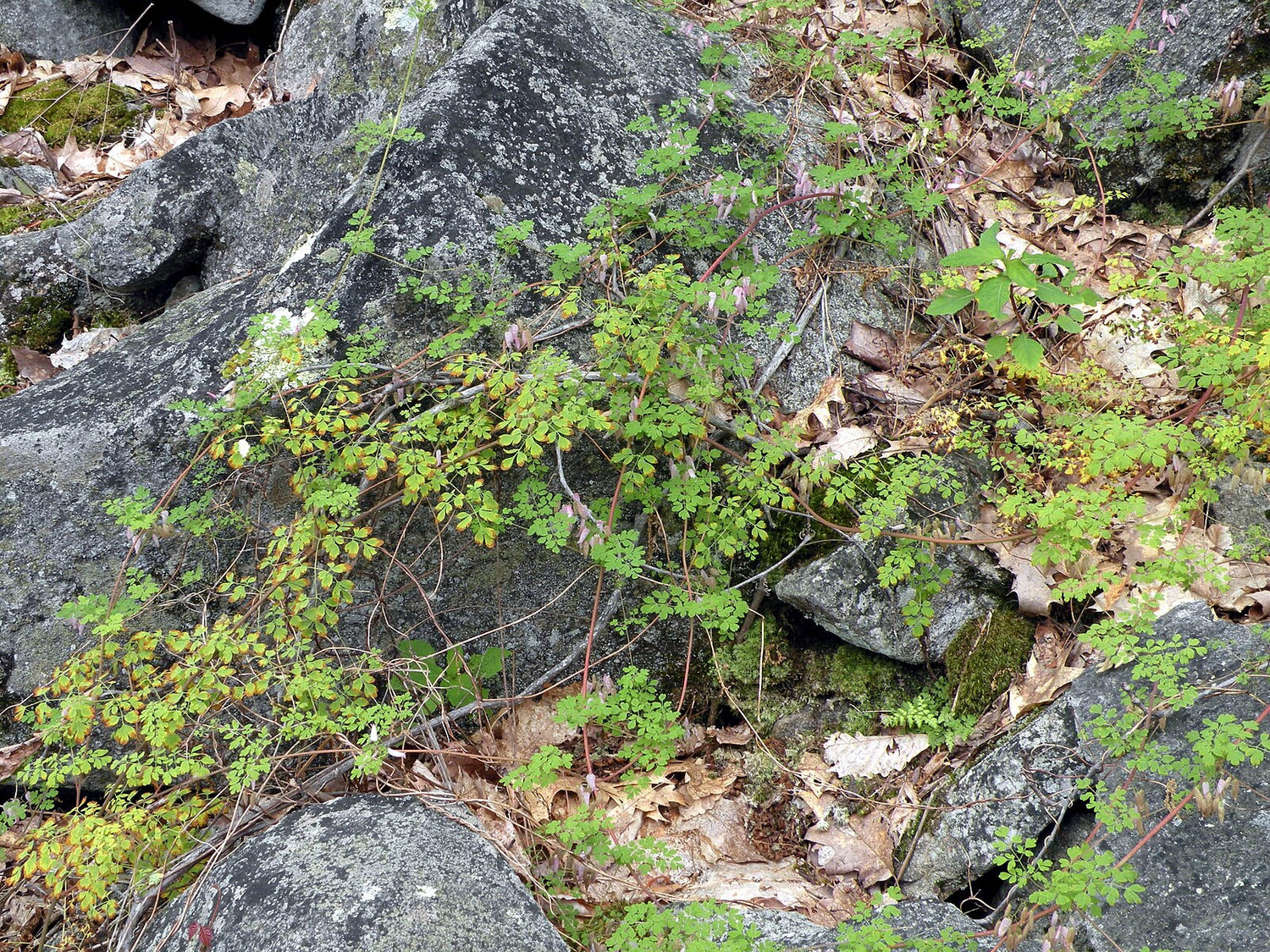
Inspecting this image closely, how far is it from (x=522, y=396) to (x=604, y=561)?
623 millimetres

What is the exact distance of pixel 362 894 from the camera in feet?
7.66

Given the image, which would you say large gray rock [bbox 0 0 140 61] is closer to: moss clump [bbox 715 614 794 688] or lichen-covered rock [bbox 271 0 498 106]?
lichen-covered rock [bbox 271 0 498 106]

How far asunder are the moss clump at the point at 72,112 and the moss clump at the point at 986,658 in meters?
5.77

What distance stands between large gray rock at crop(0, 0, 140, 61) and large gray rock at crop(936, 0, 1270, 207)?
5.49 meters

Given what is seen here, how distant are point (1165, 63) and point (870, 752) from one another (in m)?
3.50

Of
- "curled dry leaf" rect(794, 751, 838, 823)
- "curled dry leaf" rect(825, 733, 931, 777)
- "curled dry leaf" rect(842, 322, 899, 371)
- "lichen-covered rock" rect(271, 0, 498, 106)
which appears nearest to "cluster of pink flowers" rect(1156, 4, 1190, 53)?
"curled dry leaf" rect(842, 322, 899, 371)

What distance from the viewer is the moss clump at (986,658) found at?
3.08 metres

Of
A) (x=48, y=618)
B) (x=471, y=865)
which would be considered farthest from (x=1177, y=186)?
(x=48, y=618)

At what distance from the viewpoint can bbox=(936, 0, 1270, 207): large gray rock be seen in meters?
3.90

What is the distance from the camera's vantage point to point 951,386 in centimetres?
357

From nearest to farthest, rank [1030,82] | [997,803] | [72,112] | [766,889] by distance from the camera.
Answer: [997,803] → [766,889] → [1030,82] → [72,112]

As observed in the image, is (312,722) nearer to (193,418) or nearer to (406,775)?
(406,775)

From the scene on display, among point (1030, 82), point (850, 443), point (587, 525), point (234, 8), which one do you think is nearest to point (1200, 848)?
point (850, 443)

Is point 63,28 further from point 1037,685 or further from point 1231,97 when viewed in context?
point 1037,685
